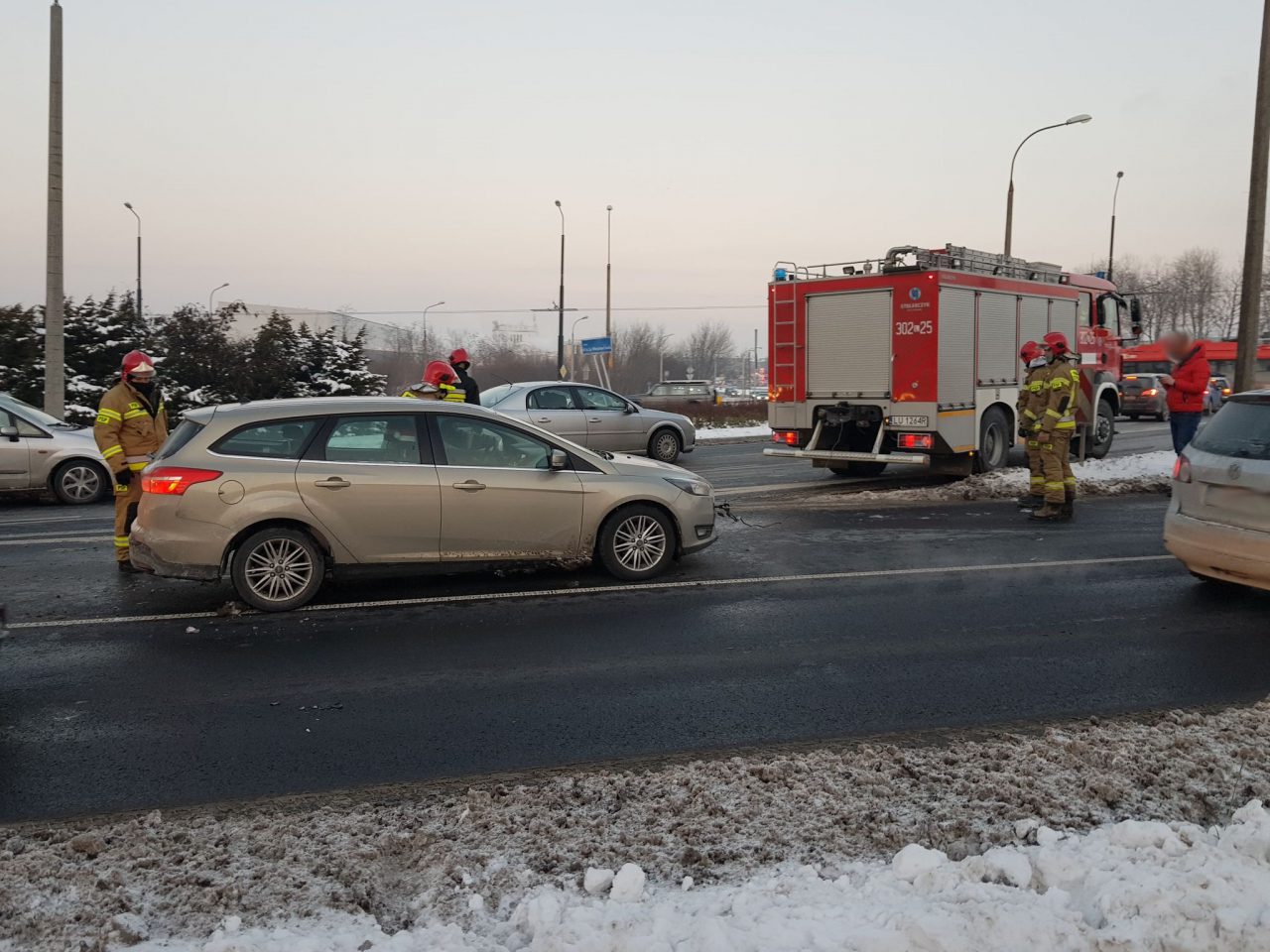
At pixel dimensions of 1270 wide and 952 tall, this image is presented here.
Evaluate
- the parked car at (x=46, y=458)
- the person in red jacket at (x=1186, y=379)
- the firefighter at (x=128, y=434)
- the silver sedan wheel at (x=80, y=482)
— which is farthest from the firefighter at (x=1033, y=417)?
the silver sedan wheel at (x=80, y=482)

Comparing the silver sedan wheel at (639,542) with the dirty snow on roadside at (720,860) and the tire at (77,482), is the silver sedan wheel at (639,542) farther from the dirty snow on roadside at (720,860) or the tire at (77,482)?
the tire at (77,482)

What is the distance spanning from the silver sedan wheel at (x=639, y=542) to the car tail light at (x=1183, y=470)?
388 centimetres

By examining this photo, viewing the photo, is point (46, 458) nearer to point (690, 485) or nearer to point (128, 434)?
point (128, 434)

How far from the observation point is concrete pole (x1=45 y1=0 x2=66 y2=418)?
686 inches

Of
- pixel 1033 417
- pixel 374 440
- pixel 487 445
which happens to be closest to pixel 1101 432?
pixel 1033 417

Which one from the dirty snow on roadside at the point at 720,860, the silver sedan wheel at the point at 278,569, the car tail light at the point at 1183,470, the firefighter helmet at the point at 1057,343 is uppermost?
the firefighter helmet at the point at 1057,343

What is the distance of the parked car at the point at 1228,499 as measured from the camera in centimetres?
695

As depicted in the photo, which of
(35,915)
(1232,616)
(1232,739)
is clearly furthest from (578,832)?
(1232,616)

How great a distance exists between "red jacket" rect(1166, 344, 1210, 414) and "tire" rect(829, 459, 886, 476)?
14.4 ft

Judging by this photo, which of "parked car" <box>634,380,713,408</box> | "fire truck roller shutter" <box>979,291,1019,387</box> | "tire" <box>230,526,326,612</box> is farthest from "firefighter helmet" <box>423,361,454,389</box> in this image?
"parked car" <box>634,380,713,408</box>

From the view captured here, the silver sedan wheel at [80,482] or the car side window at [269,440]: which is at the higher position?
the car side window at [269,440]

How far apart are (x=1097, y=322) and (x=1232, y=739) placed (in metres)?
14.3

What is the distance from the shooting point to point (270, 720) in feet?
17.2

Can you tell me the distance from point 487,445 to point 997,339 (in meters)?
9.58
